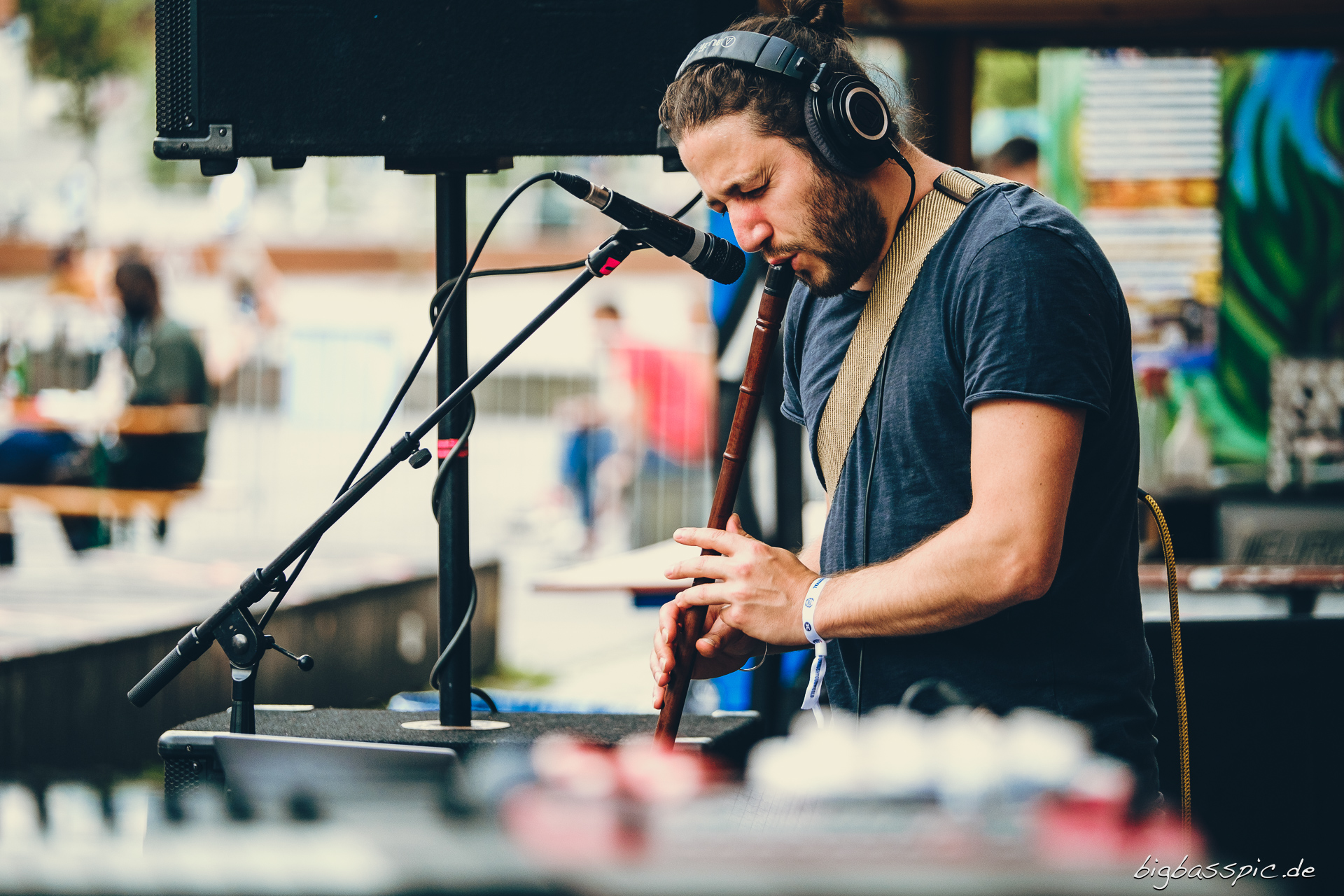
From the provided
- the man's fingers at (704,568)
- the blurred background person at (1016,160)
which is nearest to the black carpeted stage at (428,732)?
A: the man's fingers at (704,568)

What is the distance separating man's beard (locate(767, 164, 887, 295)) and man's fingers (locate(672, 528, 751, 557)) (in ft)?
1.14

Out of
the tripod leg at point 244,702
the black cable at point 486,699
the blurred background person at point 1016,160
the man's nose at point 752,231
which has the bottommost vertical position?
the black cable at point 486,699

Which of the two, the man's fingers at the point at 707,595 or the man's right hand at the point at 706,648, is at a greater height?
the man's fingers at the point at 707,595

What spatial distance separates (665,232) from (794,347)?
32cm

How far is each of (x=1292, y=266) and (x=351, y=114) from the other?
180 inches

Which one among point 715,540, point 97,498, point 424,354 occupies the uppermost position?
point 424,354

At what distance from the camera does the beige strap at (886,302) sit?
158 centimetres

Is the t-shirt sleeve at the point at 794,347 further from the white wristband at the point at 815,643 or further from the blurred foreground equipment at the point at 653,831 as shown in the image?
the blurred foreground equipment at the point at 653,831

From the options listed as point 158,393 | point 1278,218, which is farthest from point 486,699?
point 158,393

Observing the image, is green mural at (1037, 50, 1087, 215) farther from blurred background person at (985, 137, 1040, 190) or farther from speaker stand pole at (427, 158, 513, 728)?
speaker stand pole at (427, 158, 513, 728)

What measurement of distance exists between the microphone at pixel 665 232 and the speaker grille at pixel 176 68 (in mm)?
Result: 591

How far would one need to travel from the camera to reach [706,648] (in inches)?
63.9

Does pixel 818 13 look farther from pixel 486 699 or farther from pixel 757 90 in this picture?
pixel 486 699


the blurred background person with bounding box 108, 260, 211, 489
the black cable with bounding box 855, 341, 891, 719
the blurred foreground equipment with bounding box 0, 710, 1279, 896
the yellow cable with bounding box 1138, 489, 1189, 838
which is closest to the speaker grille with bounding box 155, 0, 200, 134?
the black cable with bounding box 855, 341, 891, 719
